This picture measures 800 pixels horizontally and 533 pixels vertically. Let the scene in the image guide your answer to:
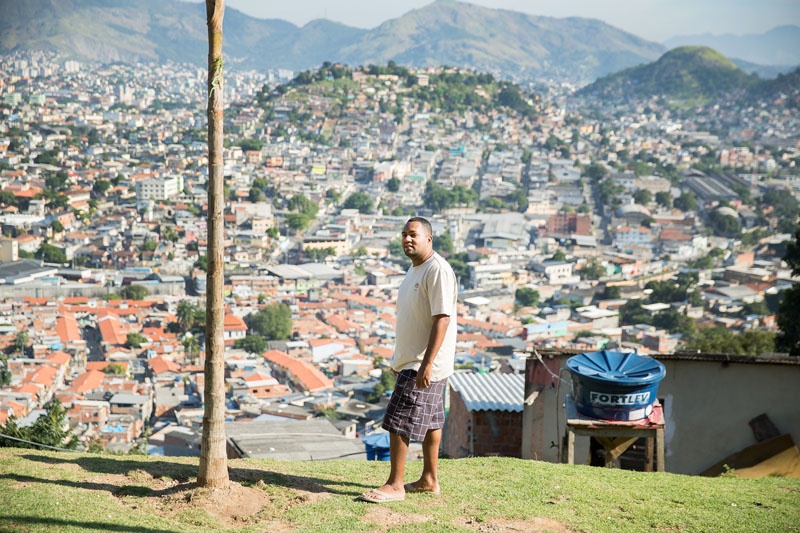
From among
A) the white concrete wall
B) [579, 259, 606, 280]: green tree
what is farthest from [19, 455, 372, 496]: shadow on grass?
[579, 259, 606, 280]: green tree

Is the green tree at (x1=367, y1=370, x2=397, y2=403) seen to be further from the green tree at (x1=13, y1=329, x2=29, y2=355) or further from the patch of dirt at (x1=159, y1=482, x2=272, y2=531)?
the patch of dirt at (x1=159, y1=482, x2=272, y2=531)

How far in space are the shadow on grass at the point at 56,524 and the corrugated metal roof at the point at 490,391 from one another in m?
2.98

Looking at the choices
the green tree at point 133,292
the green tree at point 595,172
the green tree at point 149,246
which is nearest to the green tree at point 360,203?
the green tree at point 149,246

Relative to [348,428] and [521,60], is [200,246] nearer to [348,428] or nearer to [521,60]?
[348,428]

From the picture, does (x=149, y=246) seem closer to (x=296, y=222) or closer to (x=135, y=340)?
(x=296, y=222)

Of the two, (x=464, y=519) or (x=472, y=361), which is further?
(x=472, y=361)

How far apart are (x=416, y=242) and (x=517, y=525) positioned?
0.82m

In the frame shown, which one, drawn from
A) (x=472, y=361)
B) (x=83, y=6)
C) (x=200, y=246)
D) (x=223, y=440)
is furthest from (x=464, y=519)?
(x=83, y=6)

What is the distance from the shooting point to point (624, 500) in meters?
2.46

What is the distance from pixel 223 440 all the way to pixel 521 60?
6564 inches

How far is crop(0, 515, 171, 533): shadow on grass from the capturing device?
200 centimetres

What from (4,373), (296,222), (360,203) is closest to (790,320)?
(4,373)

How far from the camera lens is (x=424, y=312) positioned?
7.51ft

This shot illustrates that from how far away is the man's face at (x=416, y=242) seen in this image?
230 cm
